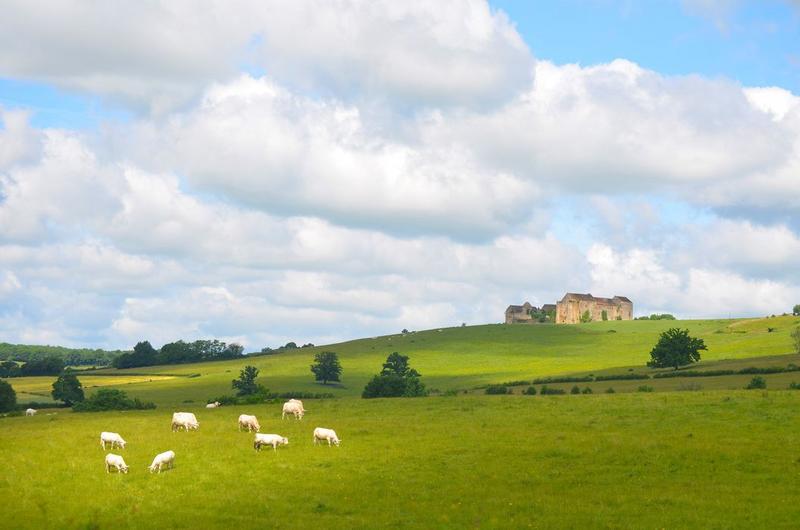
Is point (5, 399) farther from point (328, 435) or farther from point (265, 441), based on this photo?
point (328, 435)

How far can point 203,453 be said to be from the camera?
37312mm

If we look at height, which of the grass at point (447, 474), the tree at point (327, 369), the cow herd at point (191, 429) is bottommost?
the grass at point (447, 474)

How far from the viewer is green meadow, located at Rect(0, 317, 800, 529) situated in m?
26.7

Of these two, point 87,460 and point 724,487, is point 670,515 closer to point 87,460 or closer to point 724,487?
point 724,487

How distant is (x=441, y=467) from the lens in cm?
3397

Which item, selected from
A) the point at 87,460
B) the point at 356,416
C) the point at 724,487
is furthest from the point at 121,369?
the point at 724,487

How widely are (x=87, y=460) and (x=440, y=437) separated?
1615 centimetres

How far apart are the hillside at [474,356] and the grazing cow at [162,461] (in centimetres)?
6963

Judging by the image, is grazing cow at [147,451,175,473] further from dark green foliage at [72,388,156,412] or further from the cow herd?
dark green foliage at [72,388,156,412]

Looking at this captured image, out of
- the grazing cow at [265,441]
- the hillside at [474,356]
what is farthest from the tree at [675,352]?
the grazing cow at [265,441]

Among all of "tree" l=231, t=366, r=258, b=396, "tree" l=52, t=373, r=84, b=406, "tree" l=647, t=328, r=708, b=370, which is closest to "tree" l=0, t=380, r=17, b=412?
"tree" l=52, t=373, r=84, b=406

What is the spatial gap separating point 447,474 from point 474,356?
11997 cm

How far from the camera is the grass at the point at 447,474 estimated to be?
87.0ft

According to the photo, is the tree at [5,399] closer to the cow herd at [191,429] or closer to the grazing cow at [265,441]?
the cow herd at [191,429]
